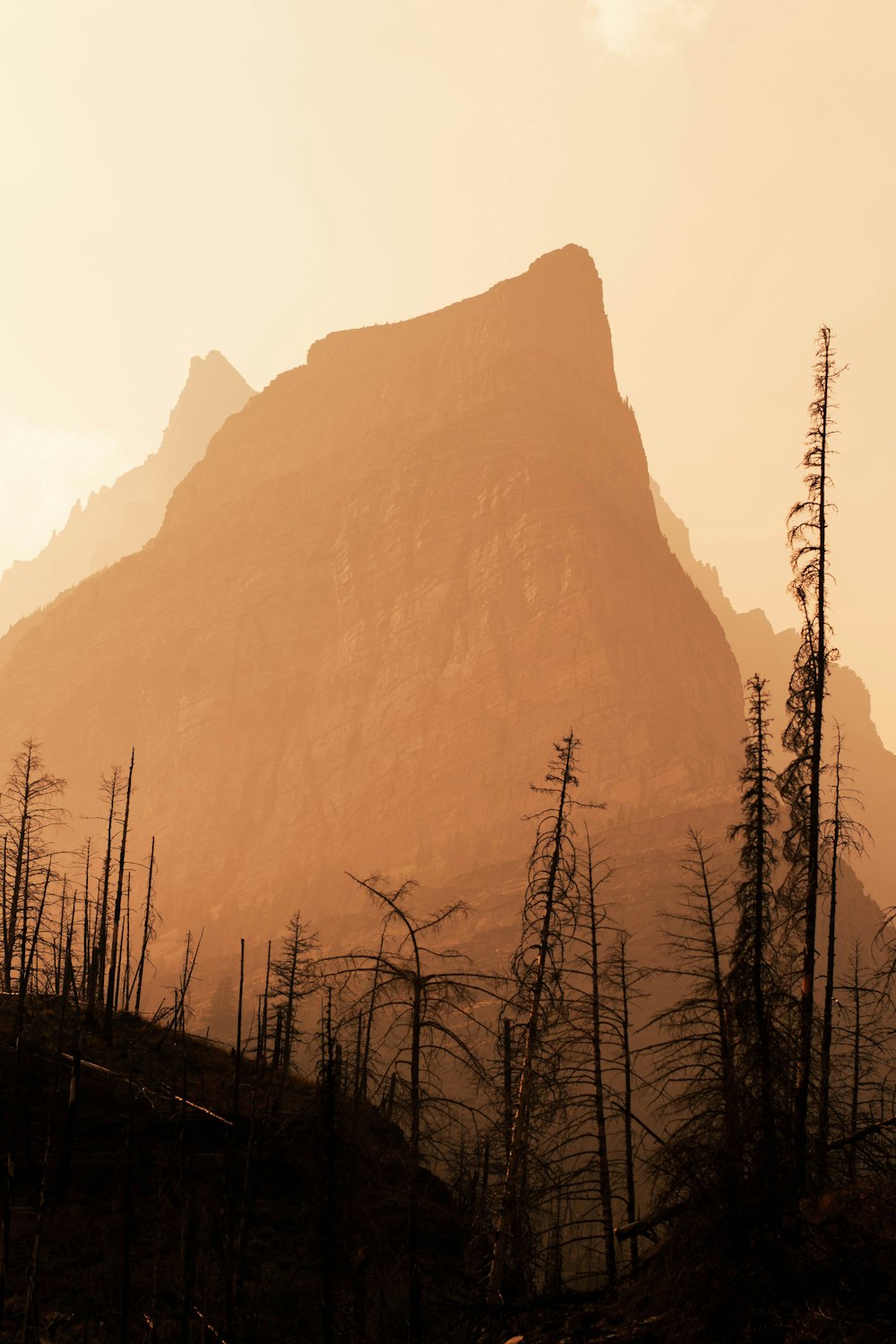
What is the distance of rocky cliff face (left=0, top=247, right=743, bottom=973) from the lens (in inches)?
5025

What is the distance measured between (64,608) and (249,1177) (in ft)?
→ 595

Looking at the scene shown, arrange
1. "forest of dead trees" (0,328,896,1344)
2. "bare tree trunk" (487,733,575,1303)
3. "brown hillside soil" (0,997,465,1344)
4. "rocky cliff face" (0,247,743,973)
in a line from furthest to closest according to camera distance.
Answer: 1. "rocky cliff face" (0,247,743,973)
2. "brown hillside soil" (0,997,465,1344)
3. "bare tree trunk" (487,733,575,1303)
4. "forest of dead trees" (0,328,896,1344)

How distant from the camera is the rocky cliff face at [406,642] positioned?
127625 millimetres

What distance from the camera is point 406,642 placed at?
476 feet

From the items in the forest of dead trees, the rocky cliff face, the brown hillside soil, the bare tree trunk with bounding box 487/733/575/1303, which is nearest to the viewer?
the forest of dead trees

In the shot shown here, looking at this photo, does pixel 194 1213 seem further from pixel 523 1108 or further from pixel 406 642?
pixel 406 642

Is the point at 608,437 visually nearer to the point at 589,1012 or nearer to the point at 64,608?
the point at 64,608

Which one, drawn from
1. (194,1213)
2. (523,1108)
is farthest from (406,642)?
(523,1108)

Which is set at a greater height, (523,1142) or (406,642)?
(406,642)

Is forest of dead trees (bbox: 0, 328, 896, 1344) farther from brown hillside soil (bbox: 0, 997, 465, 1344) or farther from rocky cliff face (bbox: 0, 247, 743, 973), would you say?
rocky cliff face (bbox: 0, 247, 743, 973)

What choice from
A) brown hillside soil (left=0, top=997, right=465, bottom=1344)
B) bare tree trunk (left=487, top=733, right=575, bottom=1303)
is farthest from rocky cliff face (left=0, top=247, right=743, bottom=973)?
bare tree trunk (left=487, top=733, right=575, bottom=1303)

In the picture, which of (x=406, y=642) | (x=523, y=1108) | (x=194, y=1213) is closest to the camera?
(x=523, y=1108)

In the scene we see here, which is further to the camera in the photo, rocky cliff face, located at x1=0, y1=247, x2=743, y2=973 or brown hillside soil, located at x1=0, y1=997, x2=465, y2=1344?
rocky cliff face, located at x1=0, y1=247, x2=743, y2=973

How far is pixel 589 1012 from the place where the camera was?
20547 mm
